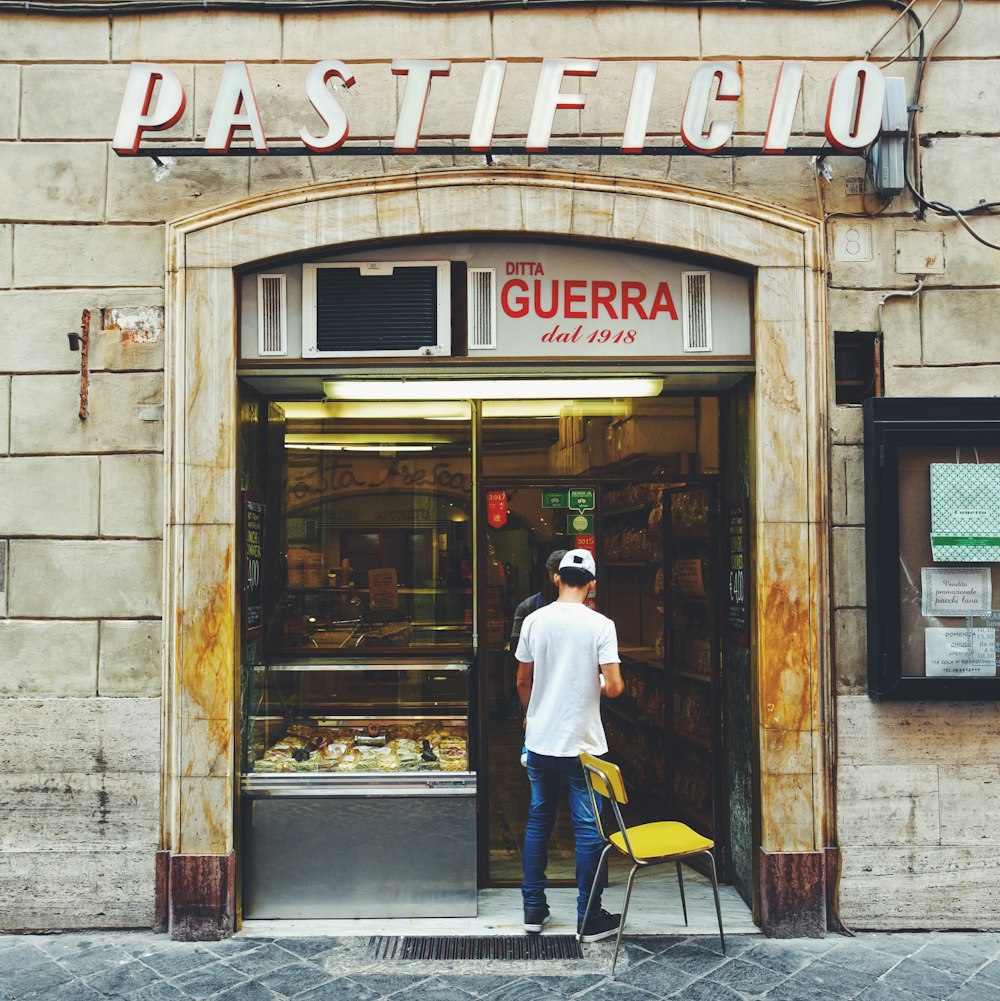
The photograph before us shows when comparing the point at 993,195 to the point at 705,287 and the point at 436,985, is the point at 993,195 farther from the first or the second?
the point at 436,985

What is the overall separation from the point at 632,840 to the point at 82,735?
9.86ft

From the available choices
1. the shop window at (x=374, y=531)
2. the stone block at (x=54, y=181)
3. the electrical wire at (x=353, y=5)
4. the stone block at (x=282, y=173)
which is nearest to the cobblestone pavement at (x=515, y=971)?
the shop window at (x=374, y=531)

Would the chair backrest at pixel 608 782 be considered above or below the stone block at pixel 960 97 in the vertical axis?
below

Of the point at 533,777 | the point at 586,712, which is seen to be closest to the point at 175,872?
the point at 533,777

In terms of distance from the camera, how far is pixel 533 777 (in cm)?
491

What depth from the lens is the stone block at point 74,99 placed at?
17.4 feet

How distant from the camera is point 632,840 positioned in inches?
181

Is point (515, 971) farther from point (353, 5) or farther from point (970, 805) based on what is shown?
point (353, 5)

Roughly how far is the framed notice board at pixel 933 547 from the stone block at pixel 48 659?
169 inches

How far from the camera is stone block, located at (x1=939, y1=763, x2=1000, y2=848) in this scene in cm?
506

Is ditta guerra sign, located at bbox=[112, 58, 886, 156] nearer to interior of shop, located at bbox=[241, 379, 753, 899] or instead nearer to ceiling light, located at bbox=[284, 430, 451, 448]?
interior of shop, located at bbox=[241, 379, 753, 899]

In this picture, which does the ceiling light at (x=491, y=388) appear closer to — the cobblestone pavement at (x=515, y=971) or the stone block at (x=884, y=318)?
the stone block at (x=884, y=318)

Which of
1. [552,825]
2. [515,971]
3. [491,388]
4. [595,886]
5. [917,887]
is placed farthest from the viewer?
[491,388]

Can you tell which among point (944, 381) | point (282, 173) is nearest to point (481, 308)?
point (282, 173)
